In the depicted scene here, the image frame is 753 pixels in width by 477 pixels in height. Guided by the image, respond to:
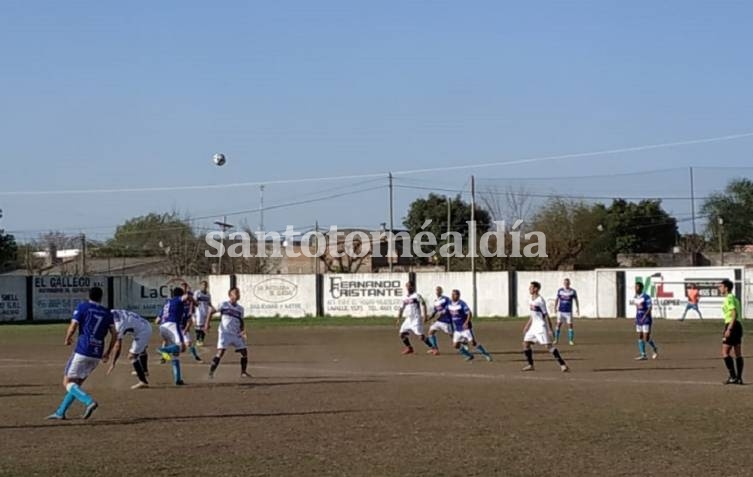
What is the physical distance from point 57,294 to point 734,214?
56.7 m

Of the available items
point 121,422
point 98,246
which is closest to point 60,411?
point 121,422

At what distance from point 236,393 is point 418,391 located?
314 cm

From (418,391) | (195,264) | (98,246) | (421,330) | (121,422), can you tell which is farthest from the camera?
(98,246)

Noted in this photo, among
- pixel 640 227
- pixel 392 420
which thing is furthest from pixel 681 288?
pixel 640 227

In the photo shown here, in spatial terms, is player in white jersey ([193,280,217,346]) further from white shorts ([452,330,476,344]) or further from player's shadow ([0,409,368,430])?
player's shadow ([0,409,368,430])

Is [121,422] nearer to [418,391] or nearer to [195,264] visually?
[418,391]

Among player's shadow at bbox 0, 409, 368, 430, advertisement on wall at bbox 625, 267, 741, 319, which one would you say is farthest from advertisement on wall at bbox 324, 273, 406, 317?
player's shadow at bbox 0, 409, 368, 430

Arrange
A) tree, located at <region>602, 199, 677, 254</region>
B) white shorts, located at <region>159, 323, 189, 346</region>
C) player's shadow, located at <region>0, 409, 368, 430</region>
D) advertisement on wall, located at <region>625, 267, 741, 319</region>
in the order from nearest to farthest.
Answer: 1. player's shadow, located at <region>0, 409, 368, 430</region>
2. white shorts, located at <region>159, 323, 189, 346</region>
3. advertisement on wall, located at <region>625, 267, 741, 319</region>
4. tree, located at <region>602, 199, 677, 254</region>

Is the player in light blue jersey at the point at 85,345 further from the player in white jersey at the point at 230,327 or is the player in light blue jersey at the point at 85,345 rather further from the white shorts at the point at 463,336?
the white shorts at the point at 463,336

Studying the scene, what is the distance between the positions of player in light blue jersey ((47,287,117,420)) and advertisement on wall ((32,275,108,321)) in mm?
40787

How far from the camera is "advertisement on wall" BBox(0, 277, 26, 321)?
176 ft

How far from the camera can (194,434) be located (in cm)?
1304

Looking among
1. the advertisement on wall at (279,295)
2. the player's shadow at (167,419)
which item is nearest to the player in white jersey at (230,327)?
the player's shadow at (167,419)

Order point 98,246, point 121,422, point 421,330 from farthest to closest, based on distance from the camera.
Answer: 1. point 98,246
2. point 421,330
3. point 121,422
